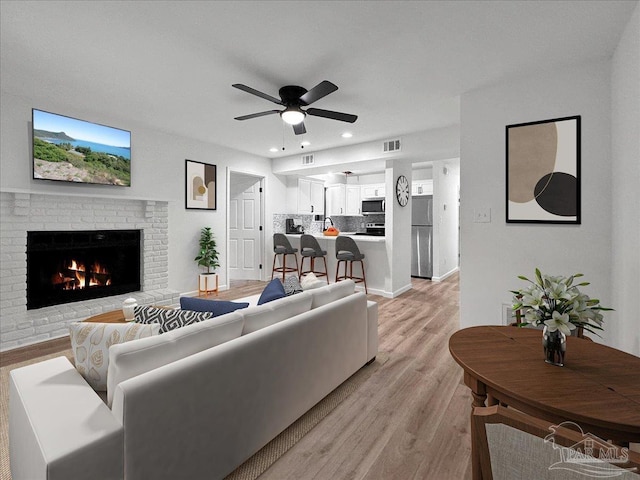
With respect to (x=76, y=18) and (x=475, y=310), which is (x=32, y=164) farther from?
(x=475, y=310)

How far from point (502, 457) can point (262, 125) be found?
4278 millimetres

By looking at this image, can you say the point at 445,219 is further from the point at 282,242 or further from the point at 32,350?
the point at 32,350

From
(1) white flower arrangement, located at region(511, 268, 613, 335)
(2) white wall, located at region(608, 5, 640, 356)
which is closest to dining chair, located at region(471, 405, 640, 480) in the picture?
(1) white flower arrangement, located at region(511, 268, 613, 335)

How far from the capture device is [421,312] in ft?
14.5

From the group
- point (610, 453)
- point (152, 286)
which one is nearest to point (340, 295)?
point (610, 453)

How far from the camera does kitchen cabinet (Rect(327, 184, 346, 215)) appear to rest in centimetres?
782

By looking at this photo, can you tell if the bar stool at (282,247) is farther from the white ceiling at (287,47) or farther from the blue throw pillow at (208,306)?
the blue throw pillow at (208,306)

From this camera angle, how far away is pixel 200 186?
527cm

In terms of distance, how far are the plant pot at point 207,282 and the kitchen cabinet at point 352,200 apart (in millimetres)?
3686

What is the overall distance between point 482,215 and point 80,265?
4592mm

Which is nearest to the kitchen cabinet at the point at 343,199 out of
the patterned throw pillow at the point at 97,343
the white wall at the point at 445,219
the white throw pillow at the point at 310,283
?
the white wall at the point at 445,219

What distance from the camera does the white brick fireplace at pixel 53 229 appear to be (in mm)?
3262

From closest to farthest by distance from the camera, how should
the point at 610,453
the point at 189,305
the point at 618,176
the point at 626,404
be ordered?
the point at 610,453
the point at 626,404
the point at 189,305
the point at 618,176

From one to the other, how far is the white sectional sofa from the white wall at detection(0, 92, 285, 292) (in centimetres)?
293
